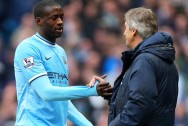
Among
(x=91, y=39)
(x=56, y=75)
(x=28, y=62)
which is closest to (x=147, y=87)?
(x=56, y=75)

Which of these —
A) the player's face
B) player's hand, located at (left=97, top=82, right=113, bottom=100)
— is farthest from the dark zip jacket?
the player's face

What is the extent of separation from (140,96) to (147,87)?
0.27 feet

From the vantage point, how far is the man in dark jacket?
4895mm

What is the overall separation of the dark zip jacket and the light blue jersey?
0.39 metres

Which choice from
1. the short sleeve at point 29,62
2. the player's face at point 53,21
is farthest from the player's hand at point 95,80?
the player's face at point 53,21

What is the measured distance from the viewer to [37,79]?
214 inches

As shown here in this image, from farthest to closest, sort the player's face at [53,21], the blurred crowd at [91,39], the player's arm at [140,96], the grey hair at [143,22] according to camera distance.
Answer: the blurred crowd at [91,39] < the player's face at [53,21] < the grey hair at [143,22] < the player's arm at [140,96]

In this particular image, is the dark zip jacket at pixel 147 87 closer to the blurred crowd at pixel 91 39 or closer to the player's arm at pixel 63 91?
the player's arm at pixel 63 91

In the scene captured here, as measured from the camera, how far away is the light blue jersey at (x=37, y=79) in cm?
546

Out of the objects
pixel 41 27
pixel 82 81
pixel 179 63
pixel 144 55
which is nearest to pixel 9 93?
pixel 82 81

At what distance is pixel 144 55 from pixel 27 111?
1.09 metres

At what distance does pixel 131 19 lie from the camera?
5203 millimetres

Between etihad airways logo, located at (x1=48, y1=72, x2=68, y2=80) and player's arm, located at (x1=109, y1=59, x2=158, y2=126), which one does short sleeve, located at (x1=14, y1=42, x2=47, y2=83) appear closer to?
etihad airways logo, located at (x1=48, y1=72, x2=68, y2=80)

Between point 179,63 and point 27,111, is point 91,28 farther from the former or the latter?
point 27,111
